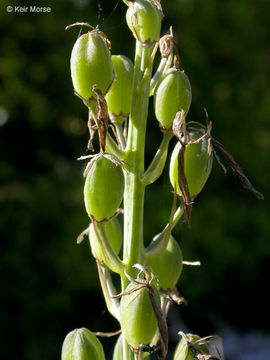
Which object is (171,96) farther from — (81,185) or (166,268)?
(81,185)

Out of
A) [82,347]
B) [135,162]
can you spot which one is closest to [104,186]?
[135,162]

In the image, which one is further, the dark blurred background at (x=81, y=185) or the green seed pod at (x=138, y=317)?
the dark blurred background at (x=81, y=185)

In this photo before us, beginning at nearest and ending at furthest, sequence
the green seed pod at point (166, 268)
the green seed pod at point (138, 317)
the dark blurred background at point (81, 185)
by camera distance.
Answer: the green seed pod at point (138, 317) → the green seed pod at point (166, 268) → the dark blurred background at point (81, 185)

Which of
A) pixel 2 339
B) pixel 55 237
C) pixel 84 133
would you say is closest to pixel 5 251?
pixel 55 237

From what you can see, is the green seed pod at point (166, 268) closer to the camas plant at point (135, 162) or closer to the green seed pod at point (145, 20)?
the camas plant at point (135, 162)

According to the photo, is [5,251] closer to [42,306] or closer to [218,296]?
[42,306]

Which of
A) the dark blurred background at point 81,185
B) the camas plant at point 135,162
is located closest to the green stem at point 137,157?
the camas plant at point 135,162

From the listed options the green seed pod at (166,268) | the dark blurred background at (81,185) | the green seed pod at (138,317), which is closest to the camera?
the green seed pod at (138,317)
